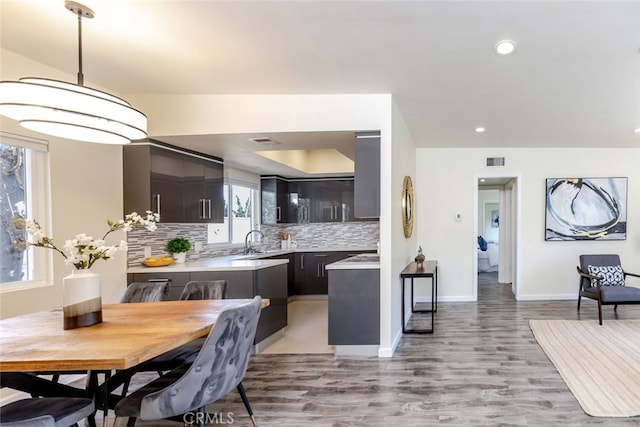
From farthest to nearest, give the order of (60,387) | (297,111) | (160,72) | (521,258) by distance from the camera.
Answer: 1. (521,258)
2. (297,111)
3. (160,72)
4. (60,387)

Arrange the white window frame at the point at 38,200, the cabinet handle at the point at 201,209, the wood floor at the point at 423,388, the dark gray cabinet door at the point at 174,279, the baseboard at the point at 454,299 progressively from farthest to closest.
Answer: the baseboard at the point at 454,299 < the cabinet handle at the point at 201,209 < the dark gray cabinet door at the point at 174,279 < the white window frame at the point at 38,200 < the wood floor at the point at 423,388

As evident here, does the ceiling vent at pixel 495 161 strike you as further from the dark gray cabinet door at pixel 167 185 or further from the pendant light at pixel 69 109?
the pendant light at pixel 69 109

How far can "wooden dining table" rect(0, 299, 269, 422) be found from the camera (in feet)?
5.00

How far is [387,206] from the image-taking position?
145 inches

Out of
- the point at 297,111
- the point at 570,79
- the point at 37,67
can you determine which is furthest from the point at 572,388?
the point at 37,67

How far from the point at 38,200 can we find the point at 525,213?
6.55 meters

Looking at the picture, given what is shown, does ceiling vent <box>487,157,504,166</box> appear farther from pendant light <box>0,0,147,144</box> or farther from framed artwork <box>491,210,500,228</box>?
pendant light <box>0,0,147,144</box>

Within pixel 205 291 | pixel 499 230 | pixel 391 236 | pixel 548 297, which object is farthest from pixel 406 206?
pixel 499 230

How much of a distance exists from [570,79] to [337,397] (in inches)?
136

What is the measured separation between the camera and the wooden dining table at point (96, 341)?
1.52 m

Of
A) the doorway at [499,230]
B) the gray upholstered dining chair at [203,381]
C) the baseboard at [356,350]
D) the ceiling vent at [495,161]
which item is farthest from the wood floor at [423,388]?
the ceiling vent at [495,161]

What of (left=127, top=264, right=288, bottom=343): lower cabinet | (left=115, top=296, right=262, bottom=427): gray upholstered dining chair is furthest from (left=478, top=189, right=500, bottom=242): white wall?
(left=115, top=296, right=262, bottom=427): gray upholstered dining chair

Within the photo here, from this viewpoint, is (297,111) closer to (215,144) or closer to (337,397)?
(215,144)

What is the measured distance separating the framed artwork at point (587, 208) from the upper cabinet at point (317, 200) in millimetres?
3351
